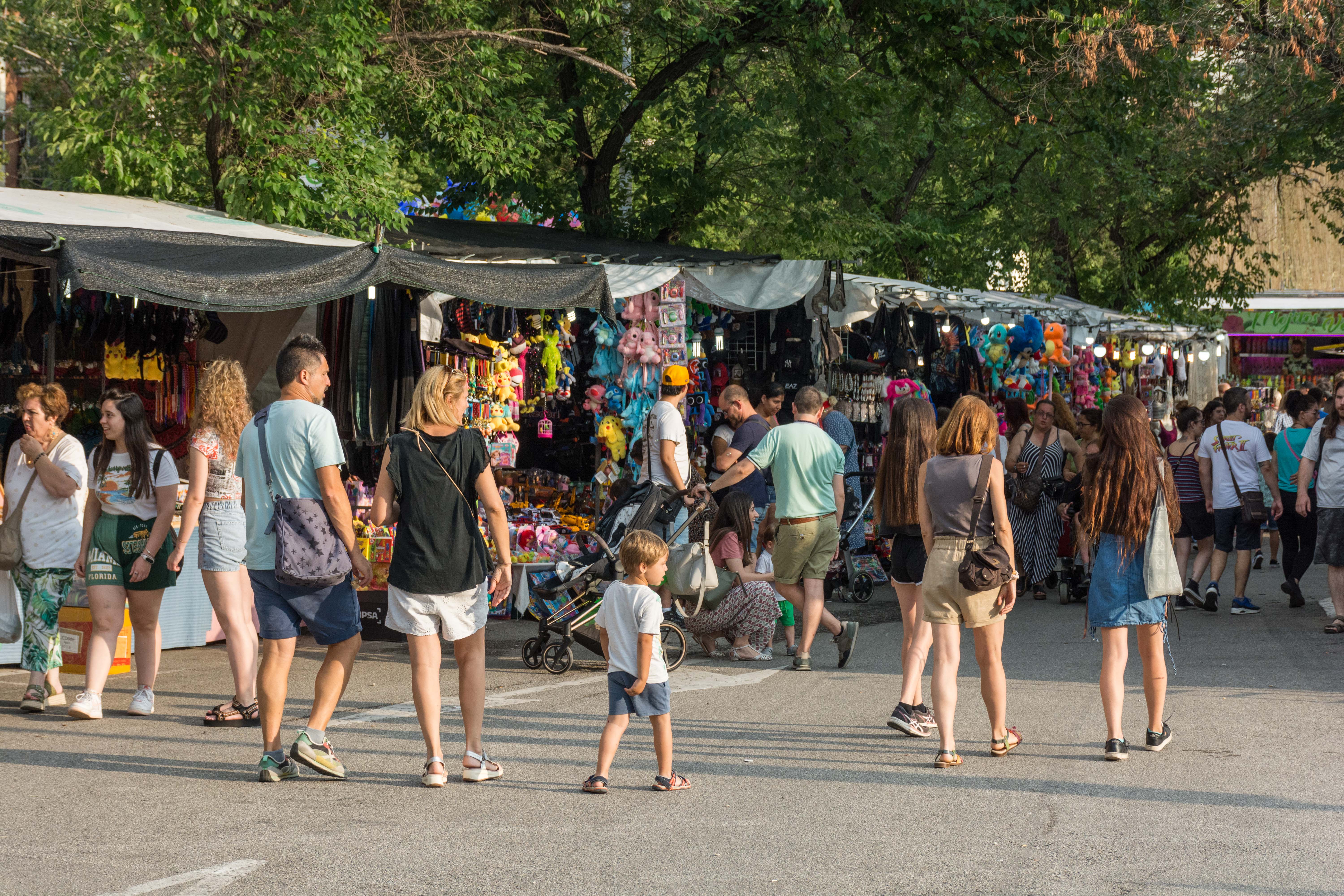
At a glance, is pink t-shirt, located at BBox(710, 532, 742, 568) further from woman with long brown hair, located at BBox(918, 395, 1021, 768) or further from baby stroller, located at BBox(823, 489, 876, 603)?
woman with long brown hair, located at BBox(918, 395, 1021, 768)

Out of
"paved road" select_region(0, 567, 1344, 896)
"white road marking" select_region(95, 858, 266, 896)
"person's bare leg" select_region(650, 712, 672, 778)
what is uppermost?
"person's bare leg" select_region(650, 712, 672, 778)

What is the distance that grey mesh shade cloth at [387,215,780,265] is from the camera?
1285cm

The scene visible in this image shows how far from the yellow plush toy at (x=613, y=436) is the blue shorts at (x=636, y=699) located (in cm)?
608

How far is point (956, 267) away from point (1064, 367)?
17.2 feet

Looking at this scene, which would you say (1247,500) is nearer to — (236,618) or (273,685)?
(236,618)

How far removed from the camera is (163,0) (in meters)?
11.3

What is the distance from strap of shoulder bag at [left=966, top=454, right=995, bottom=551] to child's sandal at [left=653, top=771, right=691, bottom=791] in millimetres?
1839

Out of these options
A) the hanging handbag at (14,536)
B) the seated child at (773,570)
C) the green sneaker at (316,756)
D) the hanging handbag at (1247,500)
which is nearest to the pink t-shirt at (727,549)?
the seated child at (773,570)

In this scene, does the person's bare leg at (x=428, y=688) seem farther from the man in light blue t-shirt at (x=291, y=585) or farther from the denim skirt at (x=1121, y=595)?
the denim skirt at (x=1121, y=595)

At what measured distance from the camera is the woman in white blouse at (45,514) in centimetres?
787

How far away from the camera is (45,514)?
7.92m

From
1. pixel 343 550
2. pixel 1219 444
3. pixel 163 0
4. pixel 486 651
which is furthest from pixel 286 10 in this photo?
pixel 1219 444

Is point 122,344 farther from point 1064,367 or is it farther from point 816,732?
point 1064,367

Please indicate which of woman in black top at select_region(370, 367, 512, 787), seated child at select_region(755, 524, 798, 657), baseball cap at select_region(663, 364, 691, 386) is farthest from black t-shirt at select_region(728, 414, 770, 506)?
woman in black top at select_region(370, 367, 512, 787)
